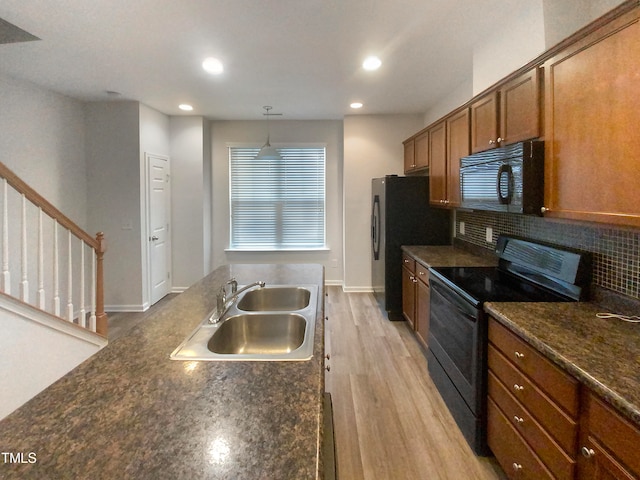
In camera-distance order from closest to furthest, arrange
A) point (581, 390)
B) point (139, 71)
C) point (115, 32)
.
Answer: point (581, 390)
point (115, 32)
point (139, 71)

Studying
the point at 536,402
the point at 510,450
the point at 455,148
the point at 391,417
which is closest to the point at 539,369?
the point at 536,402

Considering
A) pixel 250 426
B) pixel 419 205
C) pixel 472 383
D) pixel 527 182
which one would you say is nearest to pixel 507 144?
pixel 527 182

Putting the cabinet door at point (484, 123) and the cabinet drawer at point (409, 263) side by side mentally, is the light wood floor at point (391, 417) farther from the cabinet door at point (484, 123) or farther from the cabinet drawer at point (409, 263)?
the cabinet door at point (484, 123)

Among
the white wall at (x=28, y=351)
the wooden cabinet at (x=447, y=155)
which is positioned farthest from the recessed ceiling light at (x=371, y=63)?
the white wall at (x=28, y=351)

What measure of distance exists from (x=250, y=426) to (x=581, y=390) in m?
1.08

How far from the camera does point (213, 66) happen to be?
3115 millimetres

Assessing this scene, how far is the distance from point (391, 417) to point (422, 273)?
130cm

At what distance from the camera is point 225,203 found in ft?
18.0

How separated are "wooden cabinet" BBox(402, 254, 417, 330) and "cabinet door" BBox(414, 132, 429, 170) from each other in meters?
1.13

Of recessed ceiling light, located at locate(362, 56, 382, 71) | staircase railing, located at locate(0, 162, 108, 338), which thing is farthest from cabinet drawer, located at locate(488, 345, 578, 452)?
staircase railing, located at locate(0, 162, 108, 338)

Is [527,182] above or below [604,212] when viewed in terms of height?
above

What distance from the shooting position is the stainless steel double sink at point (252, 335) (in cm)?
118

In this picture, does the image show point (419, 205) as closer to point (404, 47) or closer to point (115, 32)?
point (404, 47)

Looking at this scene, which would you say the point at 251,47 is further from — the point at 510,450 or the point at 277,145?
the point at 510,450
